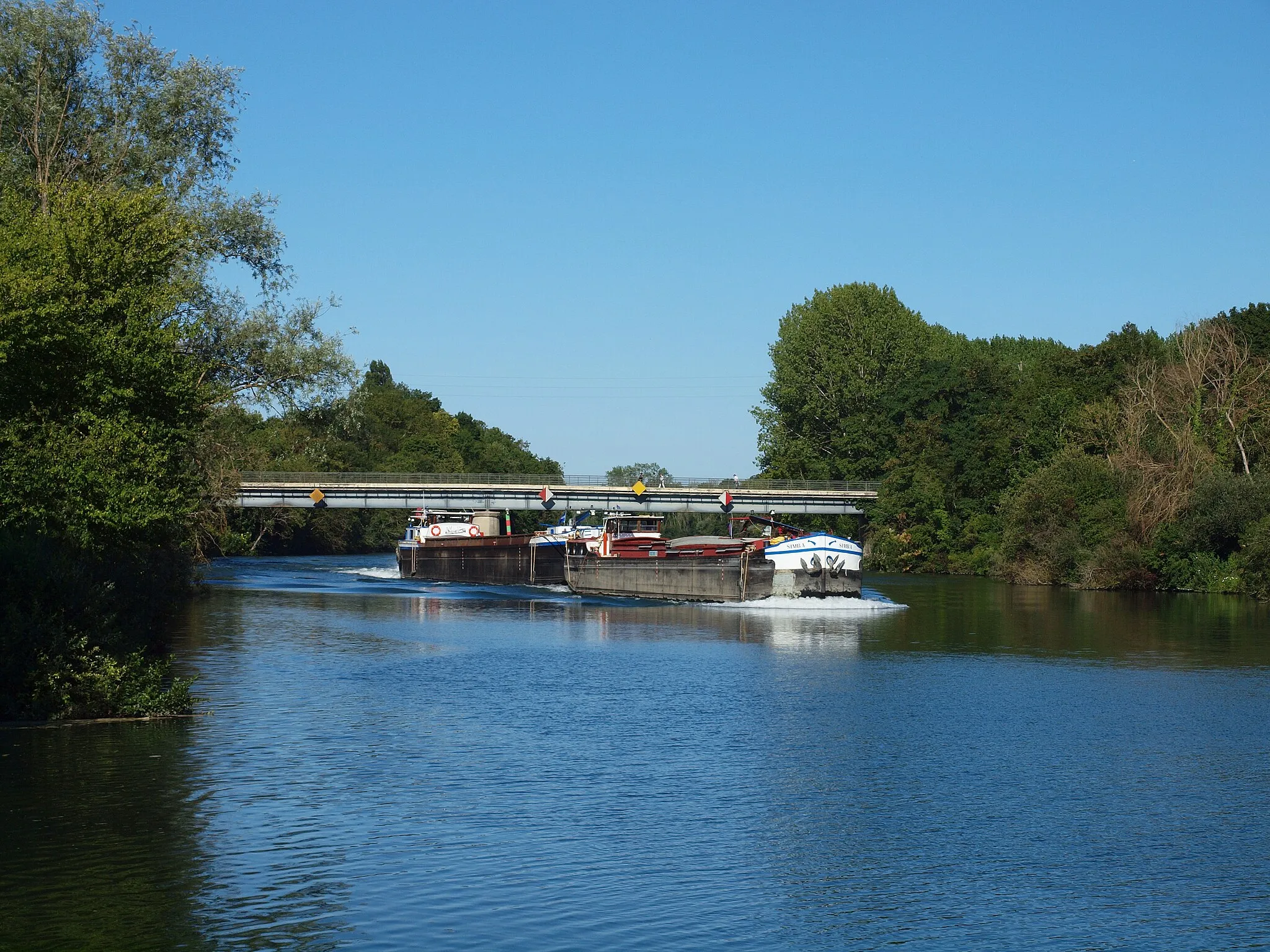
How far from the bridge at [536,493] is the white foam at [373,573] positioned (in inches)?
244

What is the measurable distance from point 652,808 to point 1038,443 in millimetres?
82433

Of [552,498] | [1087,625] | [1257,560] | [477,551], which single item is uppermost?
[552,498]

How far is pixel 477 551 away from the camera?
86750mm

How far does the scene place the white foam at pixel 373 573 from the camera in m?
88.2

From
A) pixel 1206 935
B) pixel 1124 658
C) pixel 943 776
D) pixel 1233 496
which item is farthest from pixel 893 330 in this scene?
pixel 1206 935

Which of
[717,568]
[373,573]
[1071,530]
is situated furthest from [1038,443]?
[373,573]

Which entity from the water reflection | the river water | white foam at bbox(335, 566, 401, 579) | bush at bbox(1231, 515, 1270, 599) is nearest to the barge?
white foam at bbox(335, 566, 401, 579)

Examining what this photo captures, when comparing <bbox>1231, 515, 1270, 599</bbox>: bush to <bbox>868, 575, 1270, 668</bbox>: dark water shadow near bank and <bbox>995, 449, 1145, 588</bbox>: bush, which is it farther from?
<bbox>995, 449, 1145, 588</bbox>: bush

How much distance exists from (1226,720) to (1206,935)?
1645 cm

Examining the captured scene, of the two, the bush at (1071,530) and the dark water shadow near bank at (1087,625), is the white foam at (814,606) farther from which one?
the bush at (1071,530)

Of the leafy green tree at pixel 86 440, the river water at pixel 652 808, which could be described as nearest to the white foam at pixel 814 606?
the river water at pixel 652 808

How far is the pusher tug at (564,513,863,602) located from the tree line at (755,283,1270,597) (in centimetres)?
2076

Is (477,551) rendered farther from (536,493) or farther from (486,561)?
(536,493)

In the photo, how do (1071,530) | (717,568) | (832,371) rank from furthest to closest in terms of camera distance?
(832,371) → (1071,530) → (717,568)
